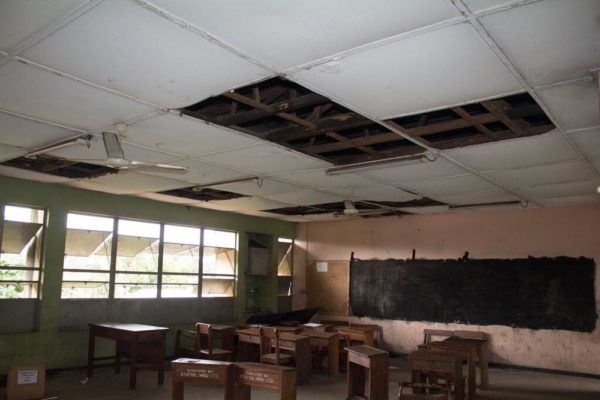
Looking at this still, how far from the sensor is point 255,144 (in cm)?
470

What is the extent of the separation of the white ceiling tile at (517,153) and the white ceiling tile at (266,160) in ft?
4.93

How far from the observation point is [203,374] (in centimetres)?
341

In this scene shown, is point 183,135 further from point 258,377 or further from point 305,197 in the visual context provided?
point 305,197

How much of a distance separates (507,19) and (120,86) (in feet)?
7.91

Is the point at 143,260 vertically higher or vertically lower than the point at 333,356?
higher

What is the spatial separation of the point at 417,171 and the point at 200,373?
11.2 feet

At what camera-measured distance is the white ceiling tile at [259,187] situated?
658 centimetres

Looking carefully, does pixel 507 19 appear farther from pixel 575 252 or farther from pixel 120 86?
pixel 575 252

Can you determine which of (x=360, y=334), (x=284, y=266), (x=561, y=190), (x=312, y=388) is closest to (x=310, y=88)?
(x=312, y=388)

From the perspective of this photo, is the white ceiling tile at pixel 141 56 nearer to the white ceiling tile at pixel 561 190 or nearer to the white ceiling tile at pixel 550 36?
the white ceiling tile at pixel 550 36

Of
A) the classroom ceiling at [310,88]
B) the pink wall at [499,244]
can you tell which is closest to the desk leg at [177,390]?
the classroom ceiling at [310,88]

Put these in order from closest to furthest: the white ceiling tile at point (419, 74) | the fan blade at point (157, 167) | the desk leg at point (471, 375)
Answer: the white ceiling tile at point (419, 74) → the fan blade at point (157, 167) → the desk leg at point (471, 375)

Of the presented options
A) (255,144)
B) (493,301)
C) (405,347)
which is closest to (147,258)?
(255,144)

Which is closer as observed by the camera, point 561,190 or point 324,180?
point 324,180
